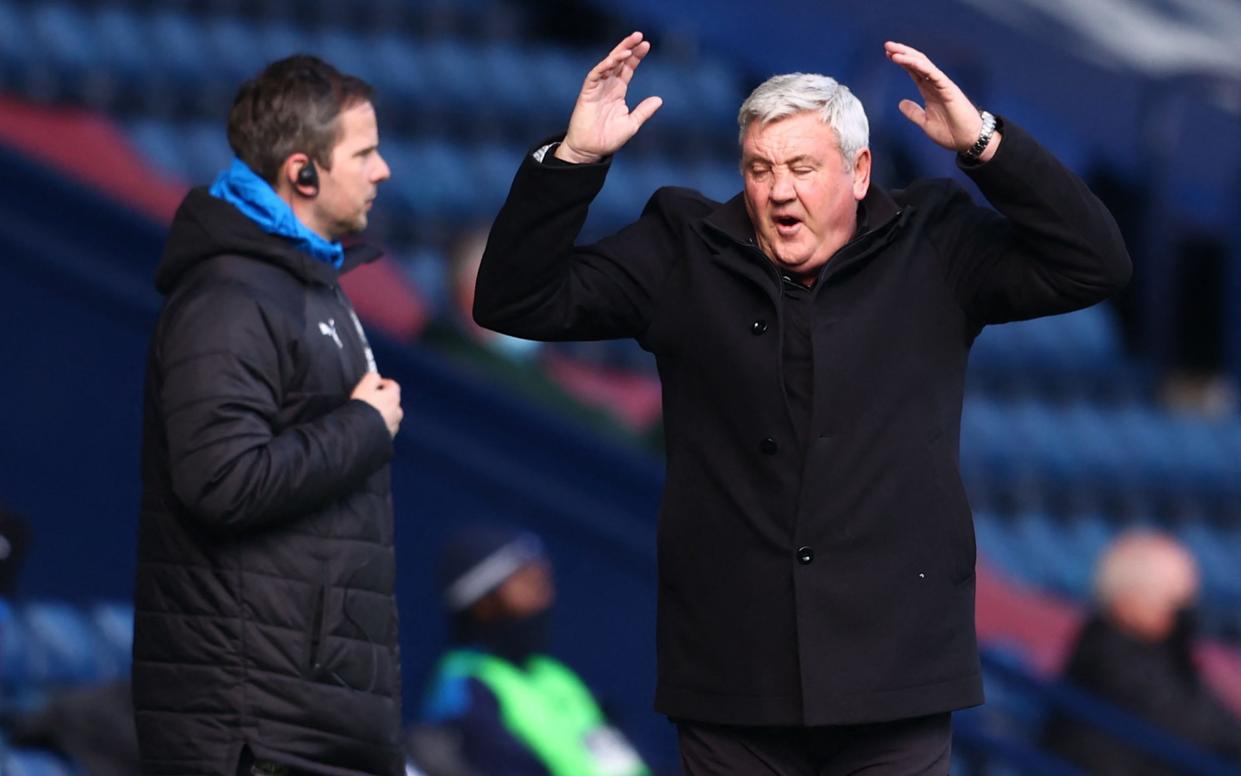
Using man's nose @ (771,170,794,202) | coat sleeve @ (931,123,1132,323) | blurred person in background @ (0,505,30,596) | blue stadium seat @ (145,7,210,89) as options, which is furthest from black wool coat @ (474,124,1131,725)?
blue stadium seat @ (145,7,210,89)

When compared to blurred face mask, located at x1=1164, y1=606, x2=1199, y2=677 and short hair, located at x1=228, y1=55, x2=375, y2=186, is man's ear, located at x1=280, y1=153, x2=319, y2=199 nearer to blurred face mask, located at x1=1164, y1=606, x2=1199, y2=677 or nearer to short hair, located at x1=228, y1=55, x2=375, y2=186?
short hair, located at x1=228, y1=55, x2=375, y2=186

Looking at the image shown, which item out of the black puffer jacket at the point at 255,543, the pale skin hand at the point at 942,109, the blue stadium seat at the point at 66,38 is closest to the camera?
the pale skin hand at the point at 942,109

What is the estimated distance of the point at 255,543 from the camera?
10.5ft

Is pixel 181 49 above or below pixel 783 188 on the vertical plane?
above

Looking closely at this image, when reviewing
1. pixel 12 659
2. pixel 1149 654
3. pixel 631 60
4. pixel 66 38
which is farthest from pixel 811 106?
pixel 66 38

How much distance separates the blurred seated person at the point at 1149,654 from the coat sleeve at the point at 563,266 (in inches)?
125

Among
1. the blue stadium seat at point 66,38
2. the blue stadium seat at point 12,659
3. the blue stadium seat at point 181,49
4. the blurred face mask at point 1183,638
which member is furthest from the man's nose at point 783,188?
the blue stadium seat at point 181,49

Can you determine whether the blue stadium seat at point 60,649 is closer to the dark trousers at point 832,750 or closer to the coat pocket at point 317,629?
the coat pocket at point 317,629

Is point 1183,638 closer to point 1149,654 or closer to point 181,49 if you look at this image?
point 1149,654

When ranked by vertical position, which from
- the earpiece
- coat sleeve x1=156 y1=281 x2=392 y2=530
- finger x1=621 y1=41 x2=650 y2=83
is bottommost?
coat sleeve x1=156 y1=281 x2=392 y2=530

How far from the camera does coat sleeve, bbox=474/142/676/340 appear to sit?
2992 mm

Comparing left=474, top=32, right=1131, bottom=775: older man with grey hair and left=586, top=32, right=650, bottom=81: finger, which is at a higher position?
left=586, top=32, right=650, bottom=81: finger

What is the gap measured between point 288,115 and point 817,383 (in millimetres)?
955

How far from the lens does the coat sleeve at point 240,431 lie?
10.2 feet
